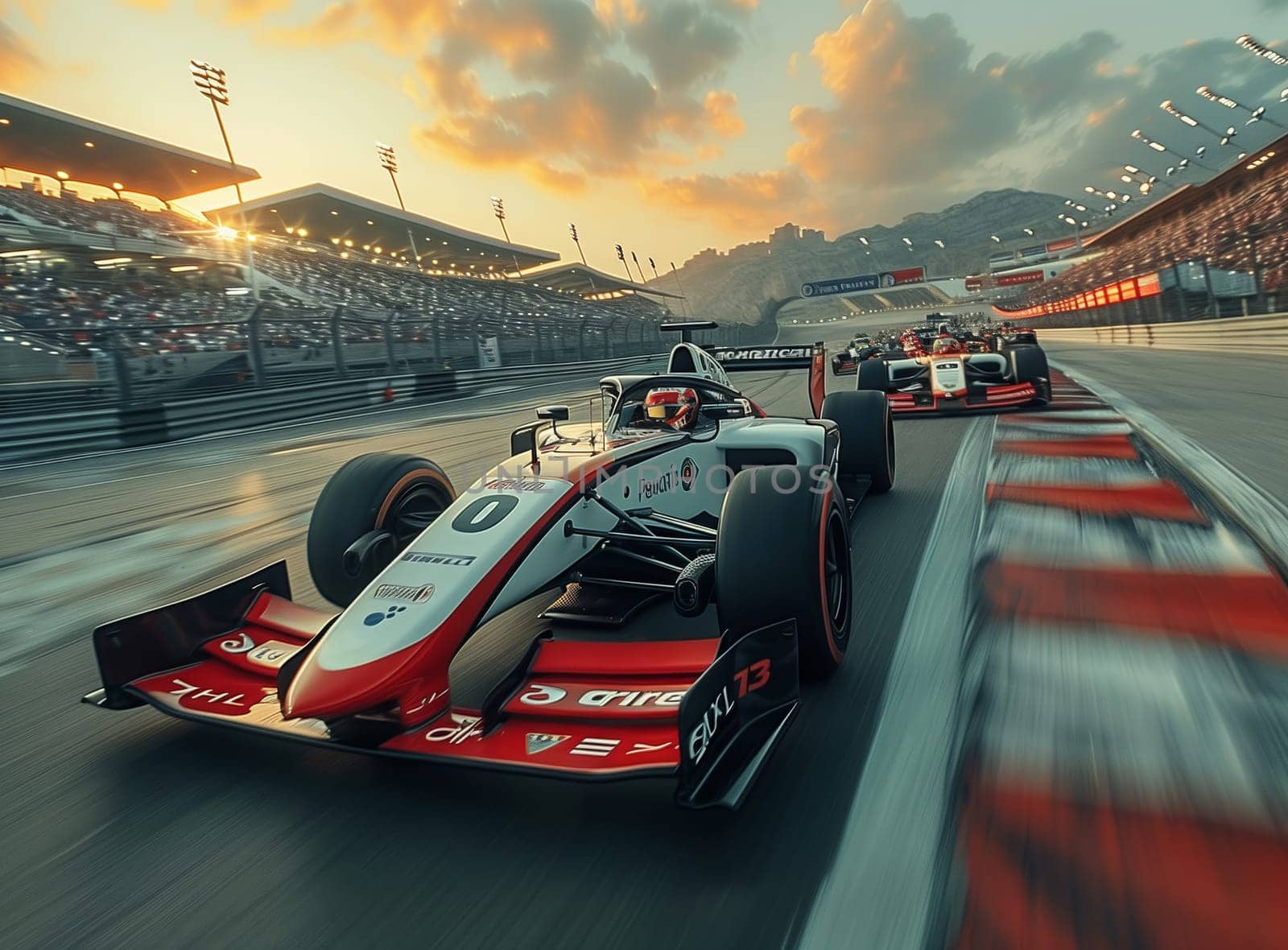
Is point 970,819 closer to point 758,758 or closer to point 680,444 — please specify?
point 758,758

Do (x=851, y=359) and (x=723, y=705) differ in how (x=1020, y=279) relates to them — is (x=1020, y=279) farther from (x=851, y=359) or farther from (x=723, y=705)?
(x=723, y=705)

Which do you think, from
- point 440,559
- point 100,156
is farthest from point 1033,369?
point 100,156

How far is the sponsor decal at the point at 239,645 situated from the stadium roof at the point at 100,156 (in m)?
45.7

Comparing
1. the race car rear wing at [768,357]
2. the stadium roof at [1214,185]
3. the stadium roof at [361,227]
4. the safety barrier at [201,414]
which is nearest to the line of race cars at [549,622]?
the race car rear wing at [768,357]

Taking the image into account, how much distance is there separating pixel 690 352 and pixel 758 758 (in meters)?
3.44

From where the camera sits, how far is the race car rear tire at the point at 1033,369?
10.1 meters

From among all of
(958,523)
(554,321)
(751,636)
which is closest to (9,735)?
(751,636)

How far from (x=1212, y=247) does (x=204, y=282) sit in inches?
1767

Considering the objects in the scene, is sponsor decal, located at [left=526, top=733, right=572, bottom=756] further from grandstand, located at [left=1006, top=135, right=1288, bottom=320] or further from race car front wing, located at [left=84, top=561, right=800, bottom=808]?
grandstand, located at [left=1006, top=135, right=1288, bottom=320]

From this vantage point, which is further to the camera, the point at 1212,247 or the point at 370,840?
the point at 1212,247

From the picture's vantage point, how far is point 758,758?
1.99 metres

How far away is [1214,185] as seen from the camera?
38938mm

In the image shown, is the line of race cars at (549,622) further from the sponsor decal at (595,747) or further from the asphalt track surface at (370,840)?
the asphalt track surface at (370,840)

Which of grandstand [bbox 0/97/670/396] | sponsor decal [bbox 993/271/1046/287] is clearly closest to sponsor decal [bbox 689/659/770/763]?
grandstand [bbox 0/97/670/396]
